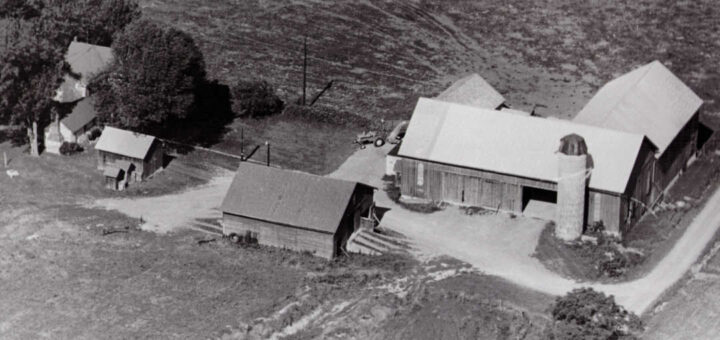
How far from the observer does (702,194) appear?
292ft

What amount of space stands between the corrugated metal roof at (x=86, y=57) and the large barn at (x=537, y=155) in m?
34.7

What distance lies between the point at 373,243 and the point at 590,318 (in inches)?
750

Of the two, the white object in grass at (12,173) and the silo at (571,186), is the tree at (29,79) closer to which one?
the white object in grass at (12,173)

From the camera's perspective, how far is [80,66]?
108188 millimetres

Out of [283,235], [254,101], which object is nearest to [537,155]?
[283,235]

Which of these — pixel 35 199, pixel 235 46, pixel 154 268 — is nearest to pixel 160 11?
pixel 235 46

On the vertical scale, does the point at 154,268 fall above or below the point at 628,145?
below

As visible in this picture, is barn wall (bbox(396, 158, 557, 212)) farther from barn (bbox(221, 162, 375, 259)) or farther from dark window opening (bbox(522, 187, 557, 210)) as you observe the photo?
barn (bbox(221, 162, 375, 259))

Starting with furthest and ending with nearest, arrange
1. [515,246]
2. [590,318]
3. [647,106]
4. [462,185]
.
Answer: [647,106] < [462,185] < [515,246] < [590,318]

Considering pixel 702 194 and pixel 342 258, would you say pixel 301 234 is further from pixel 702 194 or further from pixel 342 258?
pixel 702 194

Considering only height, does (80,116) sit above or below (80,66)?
below

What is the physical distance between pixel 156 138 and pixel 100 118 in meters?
7.07

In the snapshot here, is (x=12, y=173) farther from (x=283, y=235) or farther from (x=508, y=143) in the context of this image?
(x=508, y=143)

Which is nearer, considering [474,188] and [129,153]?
[474,188]
